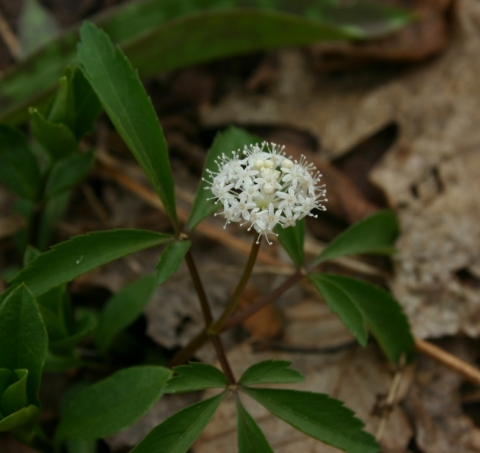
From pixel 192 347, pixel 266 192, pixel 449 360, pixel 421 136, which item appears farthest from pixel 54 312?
pixel 421 136

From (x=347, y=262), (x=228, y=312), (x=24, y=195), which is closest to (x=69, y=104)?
(x=24, y=195)

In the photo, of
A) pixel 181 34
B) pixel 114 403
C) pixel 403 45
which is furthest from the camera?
pixel 403 45

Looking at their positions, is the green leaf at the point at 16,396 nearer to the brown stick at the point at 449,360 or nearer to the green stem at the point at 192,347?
the green stem at the point at 192,347

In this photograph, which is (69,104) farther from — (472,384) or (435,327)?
(472,384)

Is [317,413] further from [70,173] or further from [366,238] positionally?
[70,173]

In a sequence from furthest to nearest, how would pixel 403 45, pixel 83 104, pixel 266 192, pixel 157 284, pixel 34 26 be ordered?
1. pixel 403 45
2. pixel 34 26
3. pixel 83 104
4. pixel 157 284
5. pixel 266 192

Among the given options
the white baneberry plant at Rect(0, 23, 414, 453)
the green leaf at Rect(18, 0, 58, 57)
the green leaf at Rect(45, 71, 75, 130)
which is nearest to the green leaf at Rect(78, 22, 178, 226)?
the white baneberry plant at Rect(0, 23, 414, 453)
